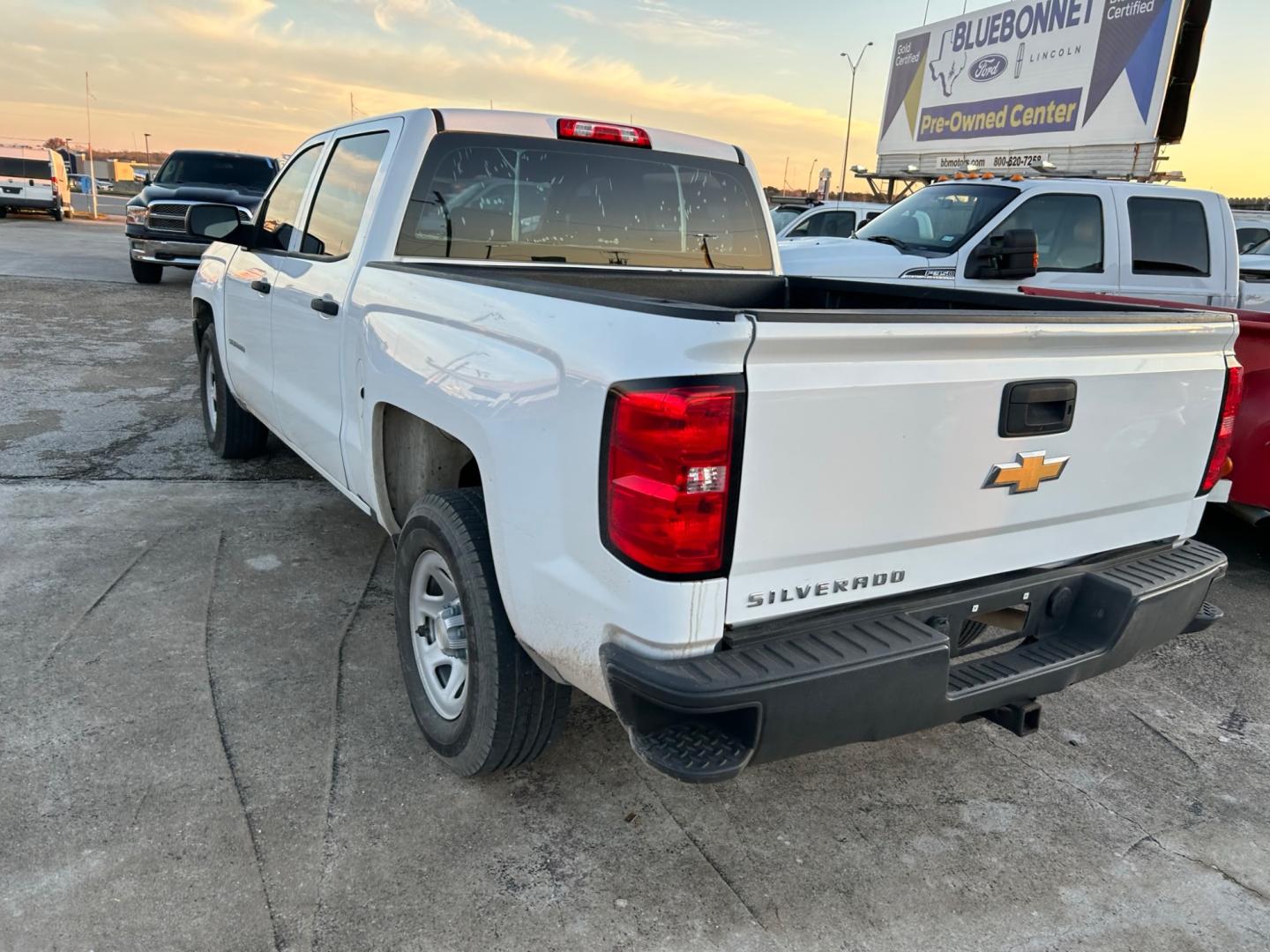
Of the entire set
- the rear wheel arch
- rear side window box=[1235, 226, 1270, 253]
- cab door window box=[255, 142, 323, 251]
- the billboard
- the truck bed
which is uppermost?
the billboard

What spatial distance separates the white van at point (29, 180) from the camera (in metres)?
26.4

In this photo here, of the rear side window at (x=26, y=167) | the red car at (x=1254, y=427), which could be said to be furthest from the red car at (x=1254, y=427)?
the rear side window at (x=26, y=167)

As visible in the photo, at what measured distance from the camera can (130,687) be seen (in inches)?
129

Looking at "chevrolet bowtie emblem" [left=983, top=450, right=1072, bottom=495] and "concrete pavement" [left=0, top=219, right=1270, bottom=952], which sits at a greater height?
"chevrolet bowtie emblem" [left=983, top=450, right=1072, bottom=495]

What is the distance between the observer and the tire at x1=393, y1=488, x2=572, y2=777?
8.40ft

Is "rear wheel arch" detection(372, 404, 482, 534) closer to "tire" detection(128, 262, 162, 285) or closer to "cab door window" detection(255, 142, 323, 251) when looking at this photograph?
"cab door window" detection(255, 142, 323, 251)

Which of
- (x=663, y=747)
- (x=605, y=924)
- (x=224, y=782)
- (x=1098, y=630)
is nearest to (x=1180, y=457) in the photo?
(x=1098, y=630)

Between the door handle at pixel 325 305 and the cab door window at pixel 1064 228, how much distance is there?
5849 millimetres

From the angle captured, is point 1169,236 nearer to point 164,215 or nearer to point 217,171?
point 164,215

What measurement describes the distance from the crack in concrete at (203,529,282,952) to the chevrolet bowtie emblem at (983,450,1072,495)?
6.69 feet

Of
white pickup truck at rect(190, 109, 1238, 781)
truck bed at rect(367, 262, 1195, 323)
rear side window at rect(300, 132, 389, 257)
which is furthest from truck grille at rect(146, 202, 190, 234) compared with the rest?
truck bed at rect(367, 262, 1195, 323)

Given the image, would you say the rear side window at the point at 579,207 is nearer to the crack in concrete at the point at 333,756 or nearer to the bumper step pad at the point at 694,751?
the crack in concrete at the point at 333,756

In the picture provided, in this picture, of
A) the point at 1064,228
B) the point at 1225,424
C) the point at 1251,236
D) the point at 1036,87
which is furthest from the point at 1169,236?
the point at 1036,87

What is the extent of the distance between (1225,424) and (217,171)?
15.1m
